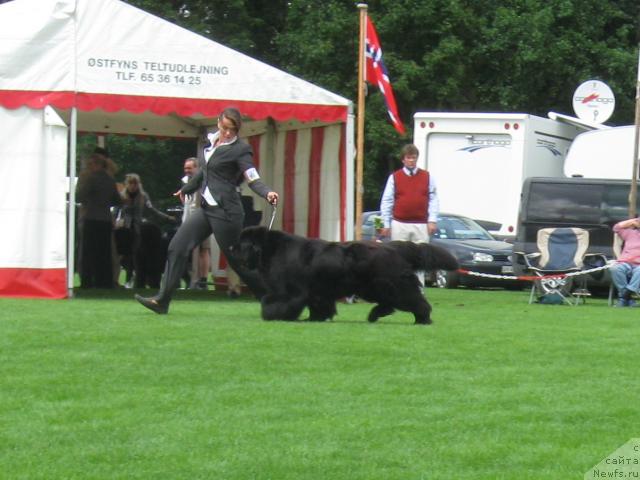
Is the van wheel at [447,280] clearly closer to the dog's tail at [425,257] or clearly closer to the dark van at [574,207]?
the dark van at [574,207]

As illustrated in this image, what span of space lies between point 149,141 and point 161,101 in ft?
70.5

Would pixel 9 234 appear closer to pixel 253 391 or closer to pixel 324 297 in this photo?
pixel 324 297

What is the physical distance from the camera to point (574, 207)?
19859 mm

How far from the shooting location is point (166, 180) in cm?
3681

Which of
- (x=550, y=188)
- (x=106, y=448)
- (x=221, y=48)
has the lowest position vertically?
(x=106, y=448)

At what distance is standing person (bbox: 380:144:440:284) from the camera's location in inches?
622

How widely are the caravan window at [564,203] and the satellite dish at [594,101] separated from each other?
15.9 feet

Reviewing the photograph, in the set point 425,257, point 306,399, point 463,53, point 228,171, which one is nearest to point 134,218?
point 228,171

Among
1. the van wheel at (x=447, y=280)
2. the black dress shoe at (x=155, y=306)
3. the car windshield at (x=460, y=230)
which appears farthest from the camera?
the car windshield at (x=460, y=230)

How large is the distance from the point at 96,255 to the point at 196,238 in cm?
599

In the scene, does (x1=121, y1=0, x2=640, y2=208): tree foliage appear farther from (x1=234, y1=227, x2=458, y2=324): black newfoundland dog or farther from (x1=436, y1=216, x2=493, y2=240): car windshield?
(x1=234, y1=227, x2=458, y2=324): black newfoundland dog

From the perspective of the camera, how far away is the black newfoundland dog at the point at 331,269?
38.8 ft

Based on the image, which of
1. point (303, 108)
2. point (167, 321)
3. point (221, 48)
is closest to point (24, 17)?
point (221, 48)

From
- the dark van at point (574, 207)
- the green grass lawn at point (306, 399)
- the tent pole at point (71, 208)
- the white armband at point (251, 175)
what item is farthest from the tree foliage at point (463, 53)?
the green grass lawn at point (306, 399)
